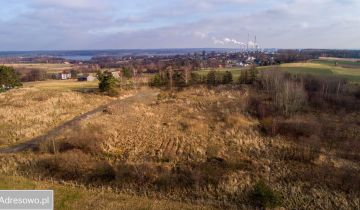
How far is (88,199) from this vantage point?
9.44 m

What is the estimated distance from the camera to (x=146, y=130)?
21.0 metres

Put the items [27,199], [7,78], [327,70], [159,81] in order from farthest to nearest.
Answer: [327,70] < [159,81] < [7,78] < [27,199]

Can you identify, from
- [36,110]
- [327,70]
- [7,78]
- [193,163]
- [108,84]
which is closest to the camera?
[193,163]

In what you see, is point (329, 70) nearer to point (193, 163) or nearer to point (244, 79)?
point (244, 79)

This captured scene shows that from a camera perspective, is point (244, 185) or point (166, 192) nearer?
point (166, 192)

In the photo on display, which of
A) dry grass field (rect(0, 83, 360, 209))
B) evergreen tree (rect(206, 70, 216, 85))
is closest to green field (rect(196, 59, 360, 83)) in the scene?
evergreen tree (rect(206, 70, 216, 85))

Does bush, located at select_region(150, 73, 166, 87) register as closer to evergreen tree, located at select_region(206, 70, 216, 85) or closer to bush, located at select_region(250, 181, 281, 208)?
evergreen tree, located at select_region(206, 70, 216, 85)

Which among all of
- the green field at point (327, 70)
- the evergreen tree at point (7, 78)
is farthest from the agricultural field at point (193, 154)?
the green field at point (327, 70)

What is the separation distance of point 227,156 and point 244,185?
Answer: 404 centimetres

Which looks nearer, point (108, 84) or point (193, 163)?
point (193, 163)

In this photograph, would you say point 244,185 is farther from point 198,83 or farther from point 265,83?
point 198,83

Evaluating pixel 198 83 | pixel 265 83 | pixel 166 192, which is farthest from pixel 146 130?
pixel 198 83

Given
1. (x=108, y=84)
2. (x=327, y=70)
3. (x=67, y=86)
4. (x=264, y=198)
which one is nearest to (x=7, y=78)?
(x=67, y=86)

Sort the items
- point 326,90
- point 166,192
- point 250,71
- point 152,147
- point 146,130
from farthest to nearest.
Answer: point 250,71 < point 326,90 < point 146,130 < point 152,147 < point 166,192
